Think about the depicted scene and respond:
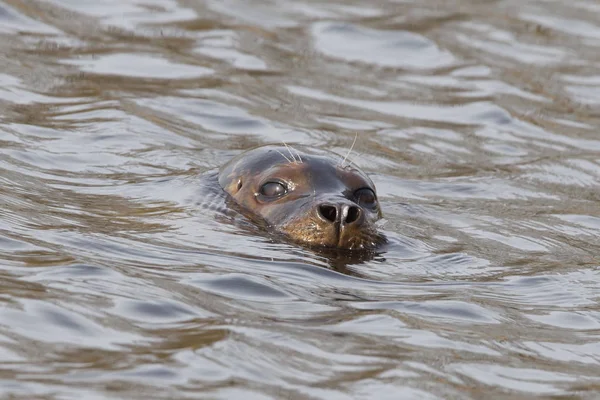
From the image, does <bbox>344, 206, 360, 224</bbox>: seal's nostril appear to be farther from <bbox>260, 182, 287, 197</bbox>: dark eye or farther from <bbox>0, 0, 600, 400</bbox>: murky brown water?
<bbox>260, 182, 287, 197</bbox>: dark eye

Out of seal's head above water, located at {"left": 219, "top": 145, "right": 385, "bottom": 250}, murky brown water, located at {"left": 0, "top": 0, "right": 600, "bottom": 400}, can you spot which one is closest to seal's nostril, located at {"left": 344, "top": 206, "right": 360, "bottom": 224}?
seal's head above water, located at {"left": 219, "top": 145, "right": 385, "bottom": 250}

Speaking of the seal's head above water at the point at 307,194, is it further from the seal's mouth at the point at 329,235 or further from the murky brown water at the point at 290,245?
the murky brown water at the point at 290,245

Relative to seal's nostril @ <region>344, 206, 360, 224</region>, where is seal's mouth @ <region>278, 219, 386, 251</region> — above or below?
below

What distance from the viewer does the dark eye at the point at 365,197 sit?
23.3 ft

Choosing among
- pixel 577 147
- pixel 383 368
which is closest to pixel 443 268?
pixel 383 368

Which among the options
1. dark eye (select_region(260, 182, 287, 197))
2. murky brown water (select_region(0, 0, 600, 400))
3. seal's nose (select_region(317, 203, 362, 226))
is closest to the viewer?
murky brown water (select_region(0, 0, 600, 400))

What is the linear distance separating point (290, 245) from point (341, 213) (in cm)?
31

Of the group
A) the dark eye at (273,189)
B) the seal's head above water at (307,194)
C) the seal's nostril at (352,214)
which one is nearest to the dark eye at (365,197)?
the seal's head above water at (307,194)

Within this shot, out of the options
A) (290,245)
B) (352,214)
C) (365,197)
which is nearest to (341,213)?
(352,214)

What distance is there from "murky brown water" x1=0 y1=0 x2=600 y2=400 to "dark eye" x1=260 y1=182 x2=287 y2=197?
1.04 ft

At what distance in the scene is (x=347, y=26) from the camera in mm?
13227

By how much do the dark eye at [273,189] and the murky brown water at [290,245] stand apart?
316mm

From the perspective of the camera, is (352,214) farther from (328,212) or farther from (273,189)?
(273,189)

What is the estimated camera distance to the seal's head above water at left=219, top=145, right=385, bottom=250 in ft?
21.4
